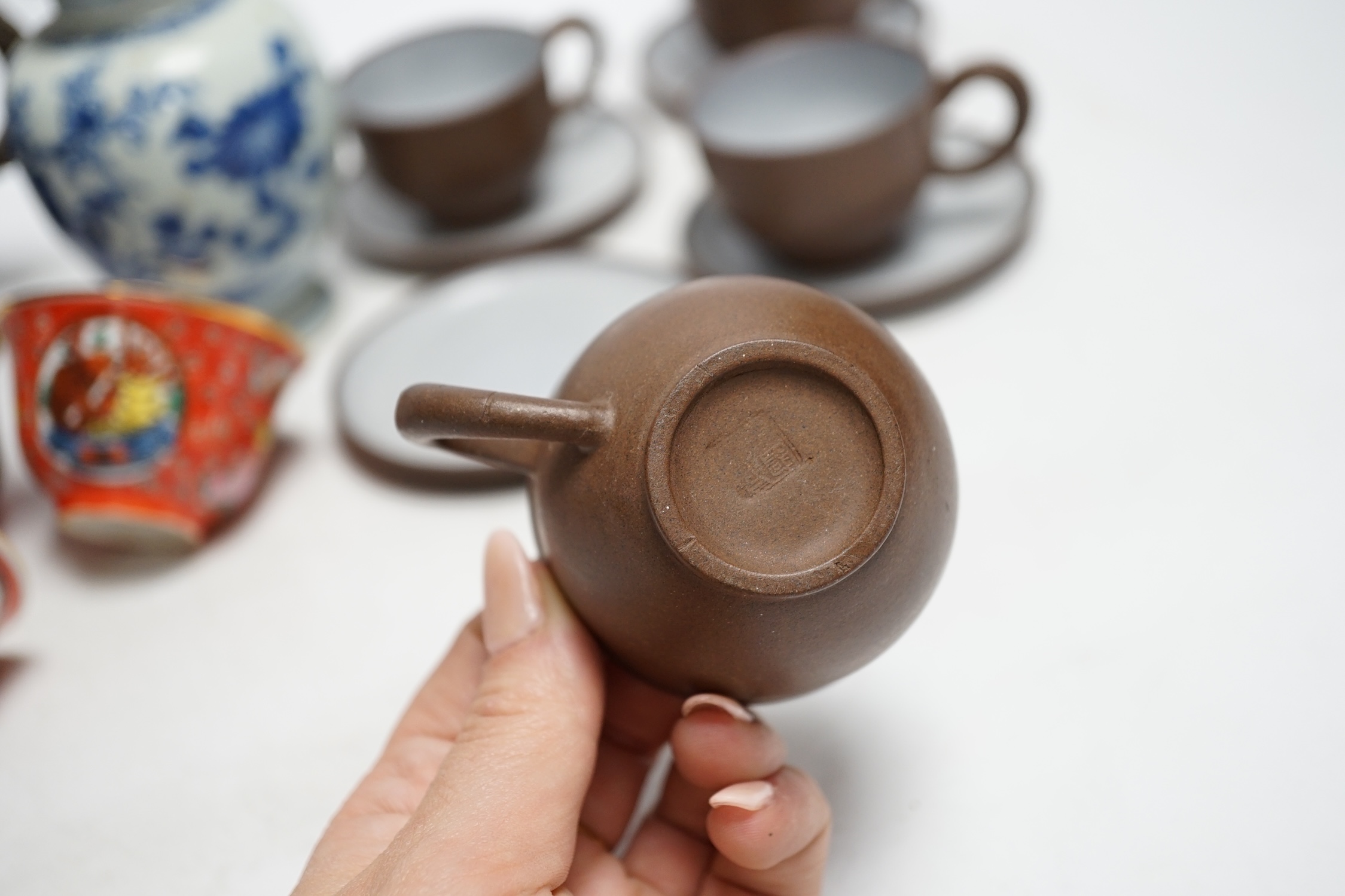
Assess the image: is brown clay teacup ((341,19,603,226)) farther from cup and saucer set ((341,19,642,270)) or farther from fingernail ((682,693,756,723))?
fingernail ((682,693,756,723))

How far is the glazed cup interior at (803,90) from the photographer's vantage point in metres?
1.39

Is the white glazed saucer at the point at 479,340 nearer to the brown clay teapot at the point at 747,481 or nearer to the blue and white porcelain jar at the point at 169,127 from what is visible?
the blue and white porcelain jar at the point at 169,127

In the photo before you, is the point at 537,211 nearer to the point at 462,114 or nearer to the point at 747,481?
the point at 462,114

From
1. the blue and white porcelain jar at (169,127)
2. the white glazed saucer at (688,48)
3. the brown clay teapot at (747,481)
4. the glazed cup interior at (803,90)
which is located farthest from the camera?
the white glazed saucer at (688,48)

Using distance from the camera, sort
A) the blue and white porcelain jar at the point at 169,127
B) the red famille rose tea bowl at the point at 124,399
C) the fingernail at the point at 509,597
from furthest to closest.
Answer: the blue and white porcelain jar at the point at 169,127 → the red famille rose tea bowl at the point at 124,399 → the fingernail at the point at 509,597

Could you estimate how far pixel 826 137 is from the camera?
52.5 inches

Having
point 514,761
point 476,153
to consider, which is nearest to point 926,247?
point 476,153

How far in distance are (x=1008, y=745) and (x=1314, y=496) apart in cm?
41

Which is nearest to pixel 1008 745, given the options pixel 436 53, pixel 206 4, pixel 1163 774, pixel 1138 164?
pixel 1163 774

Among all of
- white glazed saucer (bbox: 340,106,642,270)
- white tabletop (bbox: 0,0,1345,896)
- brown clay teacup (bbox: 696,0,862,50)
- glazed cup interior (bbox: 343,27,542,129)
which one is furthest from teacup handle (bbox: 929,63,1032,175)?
glazed cup interior (bbox: 343,27,542,129)

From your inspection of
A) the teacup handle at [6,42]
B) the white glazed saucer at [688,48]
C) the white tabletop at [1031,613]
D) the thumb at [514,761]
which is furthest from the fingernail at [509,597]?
the white glazed saucer at [688,48]

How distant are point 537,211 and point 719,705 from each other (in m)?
1.04

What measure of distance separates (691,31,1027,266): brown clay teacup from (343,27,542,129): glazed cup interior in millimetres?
365

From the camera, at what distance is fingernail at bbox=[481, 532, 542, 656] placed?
743mm
